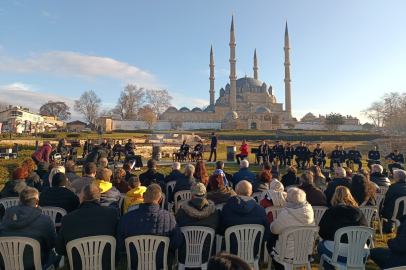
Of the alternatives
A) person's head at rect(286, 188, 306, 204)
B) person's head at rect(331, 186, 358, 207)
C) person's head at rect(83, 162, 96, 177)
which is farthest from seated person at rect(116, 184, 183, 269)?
person's head at rect(83, 162, 96, 177)

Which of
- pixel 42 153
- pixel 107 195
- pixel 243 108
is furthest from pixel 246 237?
pixel 243 108

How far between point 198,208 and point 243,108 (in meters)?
65.4

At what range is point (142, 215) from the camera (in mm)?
2652

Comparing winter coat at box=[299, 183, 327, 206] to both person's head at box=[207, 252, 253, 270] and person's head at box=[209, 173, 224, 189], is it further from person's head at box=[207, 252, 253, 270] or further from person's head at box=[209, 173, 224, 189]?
person's head at box=[207, 252, 253, 270]

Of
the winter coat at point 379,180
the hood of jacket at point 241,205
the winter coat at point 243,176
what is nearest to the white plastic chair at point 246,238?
the hood of jacket at point 241,205

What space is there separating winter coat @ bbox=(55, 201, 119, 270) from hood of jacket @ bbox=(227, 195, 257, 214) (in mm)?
1286

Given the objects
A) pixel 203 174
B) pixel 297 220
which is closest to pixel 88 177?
pixel 203 174

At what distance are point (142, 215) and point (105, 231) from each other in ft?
1.42

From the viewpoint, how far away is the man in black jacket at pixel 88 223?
8.55 feet

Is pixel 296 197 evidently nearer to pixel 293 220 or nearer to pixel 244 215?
pixel 293 220

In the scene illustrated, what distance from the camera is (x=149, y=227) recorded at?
2.61 meters

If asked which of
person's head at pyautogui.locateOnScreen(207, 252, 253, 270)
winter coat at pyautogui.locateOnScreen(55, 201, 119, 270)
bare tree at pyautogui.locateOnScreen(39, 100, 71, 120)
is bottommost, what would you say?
winter coat at pyautogui.locateOnScreen(55, 201, 119, 270)

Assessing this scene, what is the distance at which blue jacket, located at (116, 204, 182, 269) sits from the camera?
2.61 m

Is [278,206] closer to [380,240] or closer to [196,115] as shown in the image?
[380,240]
